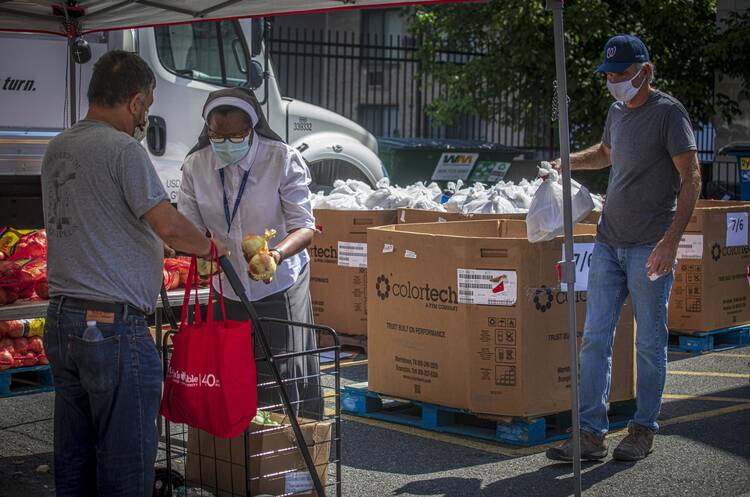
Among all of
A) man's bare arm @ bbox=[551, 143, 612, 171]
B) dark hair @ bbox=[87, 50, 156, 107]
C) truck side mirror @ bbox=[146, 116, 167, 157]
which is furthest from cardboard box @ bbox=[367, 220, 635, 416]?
truck side mirror @ bbox=[146, 116, 167, 157]

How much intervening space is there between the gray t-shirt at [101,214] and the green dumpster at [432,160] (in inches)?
490

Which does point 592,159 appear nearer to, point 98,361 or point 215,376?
point 215,376

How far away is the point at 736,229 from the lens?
859 centimetres

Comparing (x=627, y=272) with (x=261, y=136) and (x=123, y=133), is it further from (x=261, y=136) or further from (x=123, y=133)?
(x=123, y=133)

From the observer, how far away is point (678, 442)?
603 centimetres

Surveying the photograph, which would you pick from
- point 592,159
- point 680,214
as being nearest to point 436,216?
point 592,159

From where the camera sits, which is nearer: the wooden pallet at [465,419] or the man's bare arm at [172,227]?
the man's bare arm at [172,227]

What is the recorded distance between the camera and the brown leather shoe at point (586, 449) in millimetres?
5535

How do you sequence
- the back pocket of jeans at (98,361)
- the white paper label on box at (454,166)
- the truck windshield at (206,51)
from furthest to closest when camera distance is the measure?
the white paper label on box at (454,166)
the truck windshield at (206,51)
the back pocket of jeans at (98,361)

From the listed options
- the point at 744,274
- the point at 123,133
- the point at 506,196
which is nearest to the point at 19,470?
the point at 123,133

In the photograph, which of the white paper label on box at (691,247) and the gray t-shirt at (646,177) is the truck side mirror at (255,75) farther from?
the gray t-shirt at (646,177)

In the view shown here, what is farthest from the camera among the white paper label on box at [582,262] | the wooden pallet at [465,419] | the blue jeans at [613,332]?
the white paper label on box at [582,262]

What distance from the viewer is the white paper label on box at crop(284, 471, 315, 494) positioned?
14.1 feet

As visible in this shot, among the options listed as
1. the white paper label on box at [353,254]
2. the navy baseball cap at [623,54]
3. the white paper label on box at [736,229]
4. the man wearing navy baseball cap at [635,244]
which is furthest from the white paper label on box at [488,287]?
the white paper label on box at [736,229]
